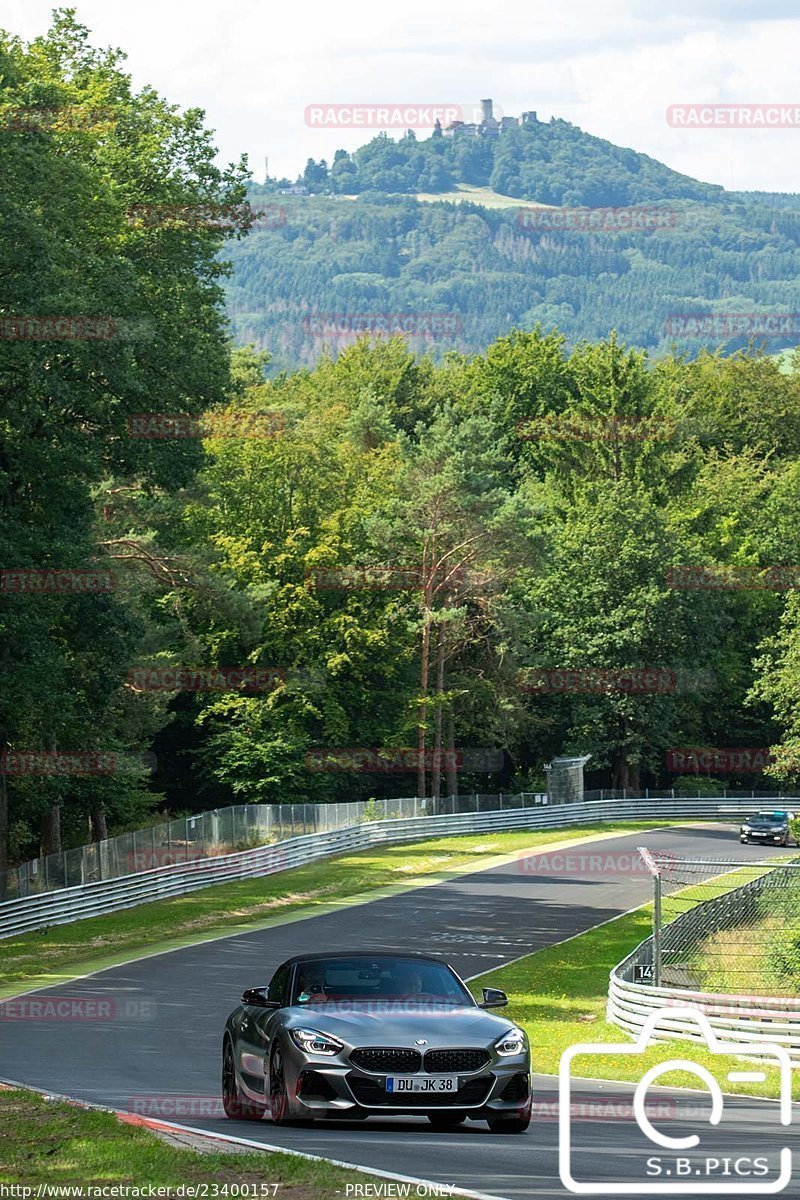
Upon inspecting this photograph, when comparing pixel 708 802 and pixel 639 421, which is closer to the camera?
pixel 708 802

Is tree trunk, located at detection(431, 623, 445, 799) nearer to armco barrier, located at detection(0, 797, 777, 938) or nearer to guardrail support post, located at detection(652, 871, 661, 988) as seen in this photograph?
armco barrier, located at detection(0, 797, 777, 938)

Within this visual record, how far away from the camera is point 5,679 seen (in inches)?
1426

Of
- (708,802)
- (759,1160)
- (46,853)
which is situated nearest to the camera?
(759,1160)

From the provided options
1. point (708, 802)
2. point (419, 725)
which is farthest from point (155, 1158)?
point (708, 802)

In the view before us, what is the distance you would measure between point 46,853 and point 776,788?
49.2m

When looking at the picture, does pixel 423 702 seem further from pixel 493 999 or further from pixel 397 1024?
pixel 397 1024

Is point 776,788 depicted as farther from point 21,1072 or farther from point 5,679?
point 21,1072

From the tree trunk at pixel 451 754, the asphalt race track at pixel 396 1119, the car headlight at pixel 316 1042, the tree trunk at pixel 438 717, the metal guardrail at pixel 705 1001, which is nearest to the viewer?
the asphalt race track at pixel 396 1119

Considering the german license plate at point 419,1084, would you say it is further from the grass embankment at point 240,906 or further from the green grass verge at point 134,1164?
the grass embankment at point 240,906

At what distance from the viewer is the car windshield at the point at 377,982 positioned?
13.4 m

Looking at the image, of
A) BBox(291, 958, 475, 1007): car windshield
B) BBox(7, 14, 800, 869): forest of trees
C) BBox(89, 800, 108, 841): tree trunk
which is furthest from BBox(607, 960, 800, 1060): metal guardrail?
BBox(89, 800, 108, 841): tree trunk

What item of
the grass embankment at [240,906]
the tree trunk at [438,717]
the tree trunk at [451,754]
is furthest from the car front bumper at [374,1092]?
the tree trunk at [451,754]

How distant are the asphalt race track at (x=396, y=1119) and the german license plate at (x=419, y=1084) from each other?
330 millimetres

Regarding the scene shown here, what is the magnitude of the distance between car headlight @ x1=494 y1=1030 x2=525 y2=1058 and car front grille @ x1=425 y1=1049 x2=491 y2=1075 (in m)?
0.12
